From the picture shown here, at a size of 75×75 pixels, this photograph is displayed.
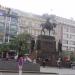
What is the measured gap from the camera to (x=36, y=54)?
38000 mm

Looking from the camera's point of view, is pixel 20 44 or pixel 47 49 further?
pixel 20 44

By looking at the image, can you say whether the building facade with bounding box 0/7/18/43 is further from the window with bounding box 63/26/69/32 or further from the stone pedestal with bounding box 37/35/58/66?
the stone pedestal with bounding box 37/35/58/66

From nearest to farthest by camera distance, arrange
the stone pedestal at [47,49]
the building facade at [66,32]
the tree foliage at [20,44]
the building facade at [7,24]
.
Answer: the stone pedestal at [47,49]
the tree foliage at [20,44]
the building facade at [7,24]
the building facade at [66,32]

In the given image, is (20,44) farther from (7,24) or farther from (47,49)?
(47,49)

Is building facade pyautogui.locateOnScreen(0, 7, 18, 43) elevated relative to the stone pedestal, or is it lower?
elevated

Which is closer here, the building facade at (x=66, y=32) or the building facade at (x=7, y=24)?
the building facade at (x=7, y=24)

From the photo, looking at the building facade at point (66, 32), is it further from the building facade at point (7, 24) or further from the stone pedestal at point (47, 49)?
the stone pedestal at point (47, 49)

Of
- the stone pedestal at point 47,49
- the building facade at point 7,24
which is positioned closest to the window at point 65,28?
the building facade at point 7,24

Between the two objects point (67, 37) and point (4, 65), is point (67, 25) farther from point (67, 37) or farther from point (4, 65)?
point (4, 65)

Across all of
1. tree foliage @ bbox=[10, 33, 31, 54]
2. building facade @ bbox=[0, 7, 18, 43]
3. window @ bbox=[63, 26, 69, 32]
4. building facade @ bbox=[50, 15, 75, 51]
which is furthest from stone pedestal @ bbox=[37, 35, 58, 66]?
window @ bbox=[63, 26, 69, 32]

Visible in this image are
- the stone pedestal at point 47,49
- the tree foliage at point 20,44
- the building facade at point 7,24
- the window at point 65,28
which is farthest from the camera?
the window at point 65,28

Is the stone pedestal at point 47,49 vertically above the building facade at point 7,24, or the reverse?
the building facade at point 7,24

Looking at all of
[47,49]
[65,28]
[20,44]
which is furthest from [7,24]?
[47,49]

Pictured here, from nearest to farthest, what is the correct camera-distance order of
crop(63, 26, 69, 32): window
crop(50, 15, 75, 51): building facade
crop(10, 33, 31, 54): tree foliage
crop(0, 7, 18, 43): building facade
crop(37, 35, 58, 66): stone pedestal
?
1. crop(37, 35, 58, 66): stone pedestal
2. crop(10, 33, 31, 54): tree foliage
3. crop(0, 7, 18, 43): building facade
4. crop(50, 15, 75, 51): building facade
5. crop(63, 26, 69, 32): window
